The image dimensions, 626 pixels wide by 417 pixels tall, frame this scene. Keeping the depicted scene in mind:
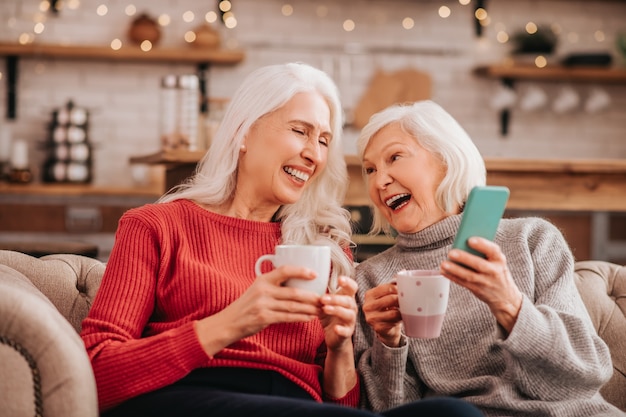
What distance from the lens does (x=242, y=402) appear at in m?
1.37

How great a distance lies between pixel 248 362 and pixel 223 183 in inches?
17.7

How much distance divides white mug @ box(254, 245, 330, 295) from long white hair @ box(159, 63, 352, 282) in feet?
1.44

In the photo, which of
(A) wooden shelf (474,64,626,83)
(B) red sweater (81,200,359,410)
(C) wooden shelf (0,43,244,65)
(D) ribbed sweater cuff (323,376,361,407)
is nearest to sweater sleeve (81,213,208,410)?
(B) red sweater (81,200,359,410)

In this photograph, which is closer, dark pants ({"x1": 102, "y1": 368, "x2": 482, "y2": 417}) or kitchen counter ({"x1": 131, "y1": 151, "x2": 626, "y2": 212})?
dark pants ({"x1": 102, "y1": 368, "x2": 482, "y2": 417})

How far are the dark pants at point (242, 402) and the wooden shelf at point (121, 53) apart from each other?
3355 mm

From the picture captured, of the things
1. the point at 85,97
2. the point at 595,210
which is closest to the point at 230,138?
the point at 595,210

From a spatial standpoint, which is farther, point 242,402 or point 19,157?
point 19,157

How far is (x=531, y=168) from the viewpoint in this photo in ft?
9.37

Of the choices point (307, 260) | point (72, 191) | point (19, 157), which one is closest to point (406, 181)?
point (307, 260)

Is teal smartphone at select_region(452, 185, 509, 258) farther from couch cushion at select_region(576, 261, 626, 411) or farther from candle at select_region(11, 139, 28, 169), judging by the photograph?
candle at select_region(11, 139, 28, 169)

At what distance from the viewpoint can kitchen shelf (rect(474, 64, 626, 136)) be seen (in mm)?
4898

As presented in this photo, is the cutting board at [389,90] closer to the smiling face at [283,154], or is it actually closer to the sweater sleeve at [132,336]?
the smiling face at [283,154]

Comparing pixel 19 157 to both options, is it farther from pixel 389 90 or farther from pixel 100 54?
pixel 389 90

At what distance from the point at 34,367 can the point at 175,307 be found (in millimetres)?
386
